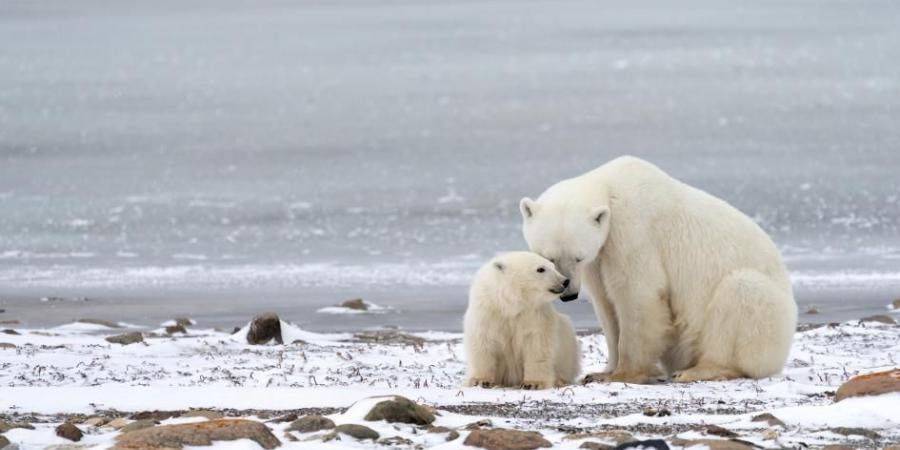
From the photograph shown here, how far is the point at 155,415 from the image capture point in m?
5.92

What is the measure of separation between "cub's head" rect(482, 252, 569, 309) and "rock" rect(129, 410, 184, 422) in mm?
1998

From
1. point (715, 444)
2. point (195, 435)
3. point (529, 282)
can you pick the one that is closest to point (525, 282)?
point (529, 282)

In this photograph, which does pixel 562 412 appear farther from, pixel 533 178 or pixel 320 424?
pixel 533 178

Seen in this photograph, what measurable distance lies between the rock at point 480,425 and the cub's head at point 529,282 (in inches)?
69.3

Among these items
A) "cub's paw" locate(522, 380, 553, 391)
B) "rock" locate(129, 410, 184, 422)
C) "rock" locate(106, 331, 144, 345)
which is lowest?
"rock" locate(129, 410, 184, 422)

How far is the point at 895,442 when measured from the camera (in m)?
4.90

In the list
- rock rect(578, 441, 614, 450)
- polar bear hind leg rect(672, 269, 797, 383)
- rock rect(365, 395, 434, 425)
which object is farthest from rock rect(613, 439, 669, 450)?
polar bear hind leg rect(672, 269, 797, 383)

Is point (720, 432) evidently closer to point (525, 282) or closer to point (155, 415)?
point (525, 282)

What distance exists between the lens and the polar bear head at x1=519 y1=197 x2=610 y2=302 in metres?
7.35

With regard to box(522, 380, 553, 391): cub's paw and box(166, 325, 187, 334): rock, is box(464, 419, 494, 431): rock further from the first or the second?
box(166, 325, 187, 334): rock

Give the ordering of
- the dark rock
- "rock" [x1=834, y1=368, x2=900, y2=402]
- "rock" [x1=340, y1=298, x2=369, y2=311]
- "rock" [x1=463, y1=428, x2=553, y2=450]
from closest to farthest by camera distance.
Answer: "rock" [x1=463, y1=428, x2=553, y2=450] → "rock" [x1=834, y1=368, x2=900, y2=402] → the dark rock → "rock" [x1=340, y1=298, x2=369, y2=311]

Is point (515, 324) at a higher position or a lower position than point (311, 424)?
higher

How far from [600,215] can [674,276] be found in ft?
2.19

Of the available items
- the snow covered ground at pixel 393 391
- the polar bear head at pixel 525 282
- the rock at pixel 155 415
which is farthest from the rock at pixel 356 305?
the rock at pixel 155 415
